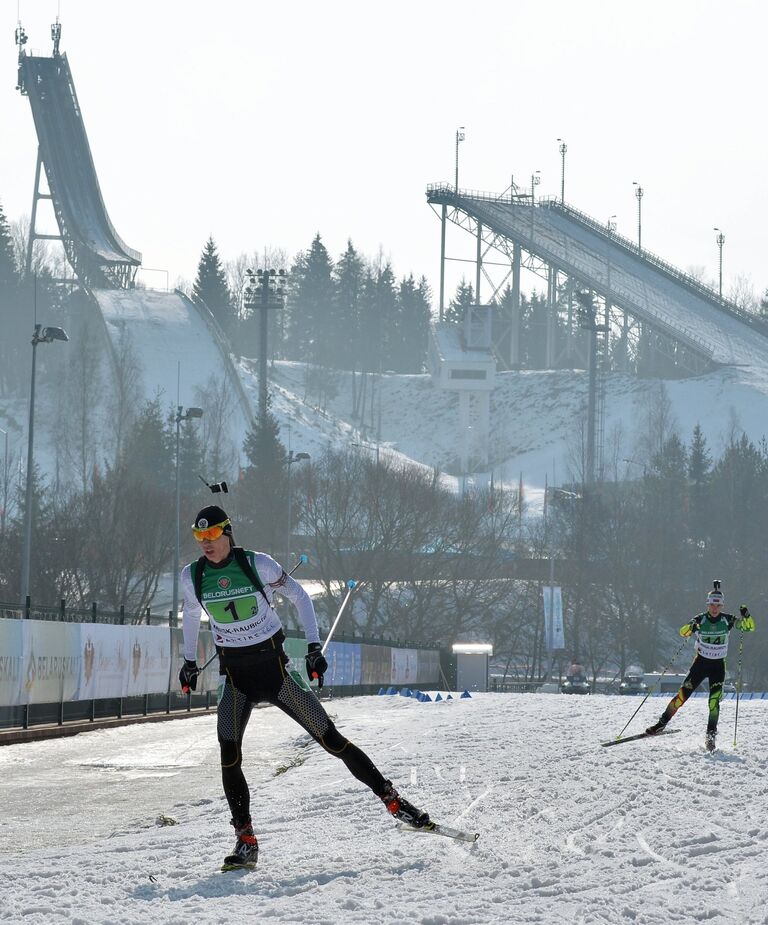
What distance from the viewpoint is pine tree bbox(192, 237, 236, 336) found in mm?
163375

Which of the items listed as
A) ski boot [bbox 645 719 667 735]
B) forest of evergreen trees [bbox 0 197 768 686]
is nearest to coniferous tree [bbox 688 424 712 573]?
forest of evergreen trees [bbox 0 197 768 686]

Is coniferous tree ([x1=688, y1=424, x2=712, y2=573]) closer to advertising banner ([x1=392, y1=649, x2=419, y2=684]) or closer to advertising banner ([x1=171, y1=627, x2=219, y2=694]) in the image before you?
advertising banner ([x1=392, y1=649, x2=419, y2=684])

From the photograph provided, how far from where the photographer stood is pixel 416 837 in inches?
364

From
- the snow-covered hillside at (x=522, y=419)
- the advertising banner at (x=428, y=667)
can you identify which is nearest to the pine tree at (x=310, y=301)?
the snow-covered hillside at (x=522, y=419)

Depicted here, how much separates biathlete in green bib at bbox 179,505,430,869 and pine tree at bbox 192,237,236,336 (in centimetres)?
15535

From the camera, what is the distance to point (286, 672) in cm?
866

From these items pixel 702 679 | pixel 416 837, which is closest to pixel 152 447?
pixel 702 679

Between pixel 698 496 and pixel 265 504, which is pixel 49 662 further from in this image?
pixel 698 496

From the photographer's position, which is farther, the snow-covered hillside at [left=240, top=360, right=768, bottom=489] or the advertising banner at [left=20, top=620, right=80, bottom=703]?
the snow-covered hillside at [left=240, top=360, right=768, bottom=489]

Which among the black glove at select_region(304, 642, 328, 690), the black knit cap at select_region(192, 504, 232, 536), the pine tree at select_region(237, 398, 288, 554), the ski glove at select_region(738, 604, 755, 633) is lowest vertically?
the black glove at select_region(304, 642, 328, 690)

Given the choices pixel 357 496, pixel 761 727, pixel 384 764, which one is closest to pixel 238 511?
pixel 357 496

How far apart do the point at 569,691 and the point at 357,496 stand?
31936 mm

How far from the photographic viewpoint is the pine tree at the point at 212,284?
163375 millimetres

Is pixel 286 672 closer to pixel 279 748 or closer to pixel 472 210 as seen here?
pixel 279 748
